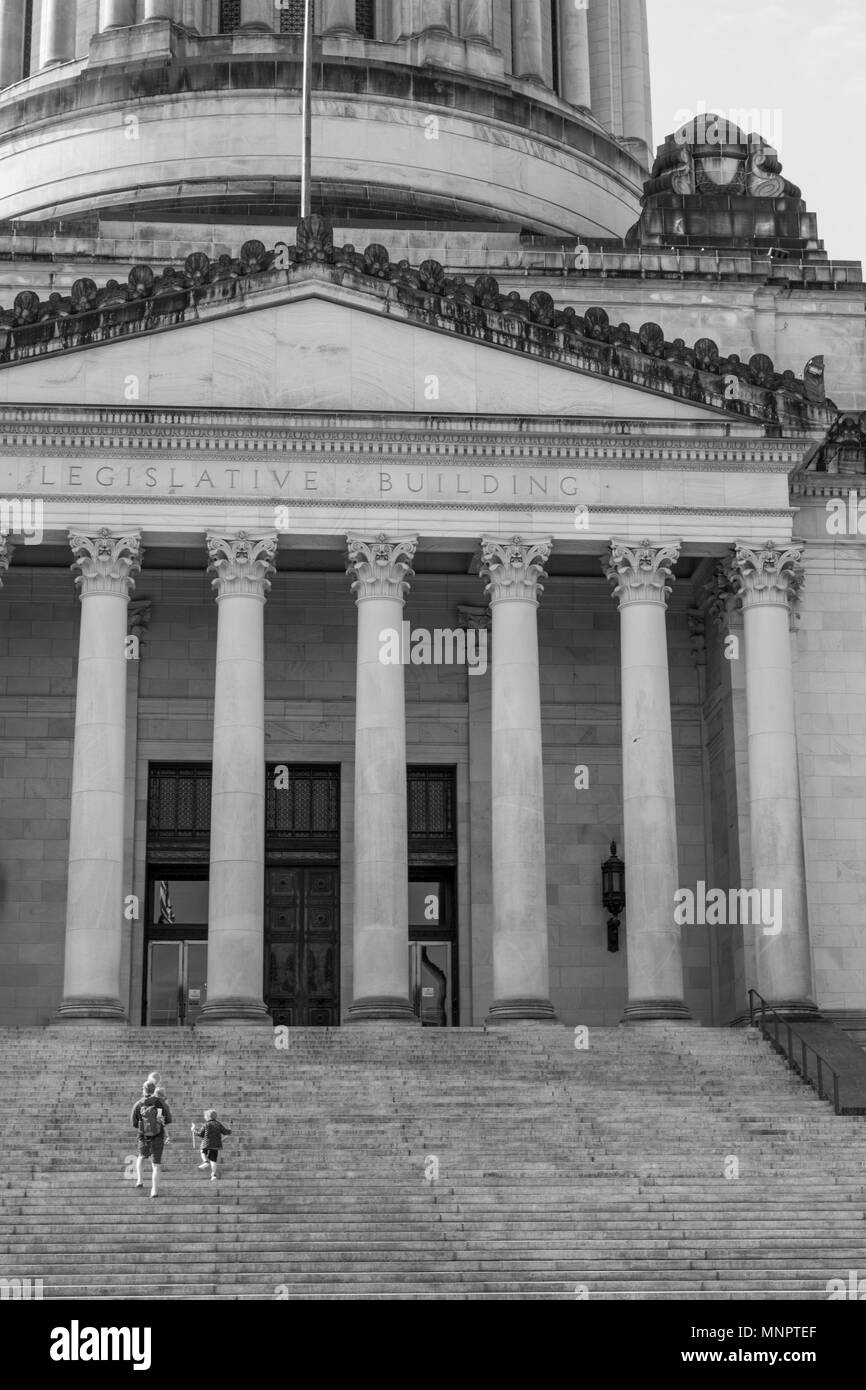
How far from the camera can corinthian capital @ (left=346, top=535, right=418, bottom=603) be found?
43469 mm

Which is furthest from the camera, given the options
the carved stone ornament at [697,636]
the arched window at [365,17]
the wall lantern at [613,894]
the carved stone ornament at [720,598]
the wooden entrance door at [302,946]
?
the arched window at [365,17]

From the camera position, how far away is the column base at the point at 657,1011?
137 ft

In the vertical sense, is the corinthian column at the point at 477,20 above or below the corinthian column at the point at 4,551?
above

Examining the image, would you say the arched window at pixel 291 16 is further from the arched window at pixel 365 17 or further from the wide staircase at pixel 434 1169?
the wide staircase at pixel 434 1169

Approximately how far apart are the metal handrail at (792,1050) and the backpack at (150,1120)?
11.0 metres

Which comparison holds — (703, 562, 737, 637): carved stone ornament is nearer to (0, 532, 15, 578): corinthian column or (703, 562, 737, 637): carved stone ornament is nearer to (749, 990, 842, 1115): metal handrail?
(749, 990, 842, 1115): metal handrail

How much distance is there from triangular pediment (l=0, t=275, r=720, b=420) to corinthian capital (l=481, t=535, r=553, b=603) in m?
2.48

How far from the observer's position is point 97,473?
43.5 m

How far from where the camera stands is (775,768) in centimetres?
4316

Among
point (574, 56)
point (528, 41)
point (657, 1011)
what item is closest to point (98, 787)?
point (657, 1011)

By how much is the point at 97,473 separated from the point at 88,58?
72.4ft

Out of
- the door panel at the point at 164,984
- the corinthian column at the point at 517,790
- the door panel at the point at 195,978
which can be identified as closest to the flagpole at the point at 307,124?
the corinthian column at the point at 517,790
